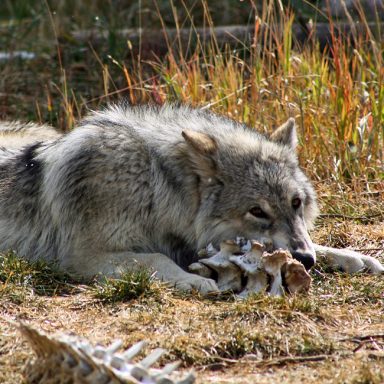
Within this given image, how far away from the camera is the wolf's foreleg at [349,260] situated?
520 centimetres

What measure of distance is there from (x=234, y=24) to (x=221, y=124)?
5600mm

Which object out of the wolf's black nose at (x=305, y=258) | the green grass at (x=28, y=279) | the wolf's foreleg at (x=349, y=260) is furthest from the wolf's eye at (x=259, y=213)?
the green grass at (x=28, y=279)

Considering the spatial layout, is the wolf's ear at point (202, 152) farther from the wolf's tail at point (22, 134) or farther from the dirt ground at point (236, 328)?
the wolf's tail at point (22, 134)

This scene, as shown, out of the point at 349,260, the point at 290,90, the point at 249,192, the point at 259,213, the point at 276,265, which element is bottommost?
the point at 349,260

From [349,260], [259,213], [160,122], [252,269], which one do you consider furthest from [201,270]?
[160,122]

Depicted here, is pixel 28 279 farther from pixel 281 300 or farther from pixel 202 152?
pixel 281 300

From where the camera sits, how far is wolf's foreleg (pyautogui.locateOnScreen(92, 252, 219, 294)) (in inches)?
188

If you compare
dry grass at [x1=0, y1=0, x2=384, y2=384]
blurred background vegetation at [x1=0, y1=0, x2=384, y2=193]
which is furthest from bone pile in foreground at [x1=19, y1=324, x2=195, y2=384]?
blurred background vegetation at [x1=0, y1=0, x2=384, y2=193]

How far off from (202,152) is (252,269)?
88 cm

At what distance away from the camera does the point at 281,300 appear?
429 centimetres

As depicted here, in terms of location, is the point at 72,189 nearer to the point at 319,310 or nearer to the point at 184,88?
the point at 319,310

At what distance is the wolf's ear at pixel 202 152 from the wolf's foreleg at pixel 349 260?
2.85ft

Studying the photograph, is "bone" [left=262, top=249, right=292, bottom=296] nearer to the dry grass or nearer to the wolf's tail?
the dry grass

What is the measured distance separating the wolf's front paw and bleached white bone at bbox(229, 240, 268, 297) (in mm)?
169
